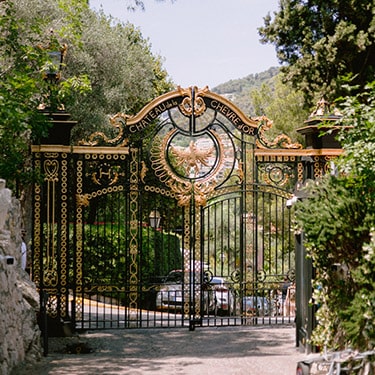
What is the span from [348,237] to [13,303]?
A: 162 inches

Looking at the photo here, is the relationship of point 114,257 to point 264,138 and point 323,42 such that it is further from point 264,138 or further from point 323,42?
point 323,42

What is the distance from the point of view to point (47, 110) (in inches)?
441

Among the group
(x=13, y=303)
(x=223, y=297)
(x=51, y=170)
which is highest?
(x=51, y=170)

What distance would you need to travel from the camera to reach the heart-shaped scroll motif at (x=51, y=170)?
11.3 meters

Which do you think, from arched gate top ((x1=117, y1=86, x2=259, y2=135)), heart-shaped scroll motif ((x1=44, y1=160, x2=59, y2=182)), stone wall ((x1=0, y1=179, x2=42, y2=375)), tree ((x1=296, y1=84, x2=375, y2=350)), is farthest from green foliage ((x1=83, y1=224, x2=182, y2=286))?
tree ((x1=296, y1=84, x2=375, y2=350))

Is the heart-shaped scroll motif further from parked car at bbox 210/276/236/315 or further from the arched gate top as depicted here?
parked car at bbox 210/276/236/315

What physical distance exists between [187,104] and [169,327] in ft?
12.2

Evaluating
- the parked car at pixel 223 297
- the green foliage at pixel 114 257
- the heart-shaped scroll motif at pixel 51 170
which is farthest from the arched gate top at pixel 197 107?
the parked car at pixel 223 297

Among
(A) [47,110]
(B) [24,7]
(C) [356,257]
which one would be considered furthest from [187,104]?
(B) [24,7]

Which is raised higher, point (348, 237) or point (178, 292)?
point (348, 237)

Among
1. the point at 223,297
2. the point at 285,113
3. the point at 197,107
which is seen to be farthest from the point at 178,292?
the point at 285,113

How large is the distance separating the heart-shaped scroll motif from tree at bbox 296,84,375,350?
484 centimetres

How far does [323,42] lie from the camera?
18.0 metres

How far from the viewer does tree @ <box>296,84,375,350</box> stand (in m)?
6.57
